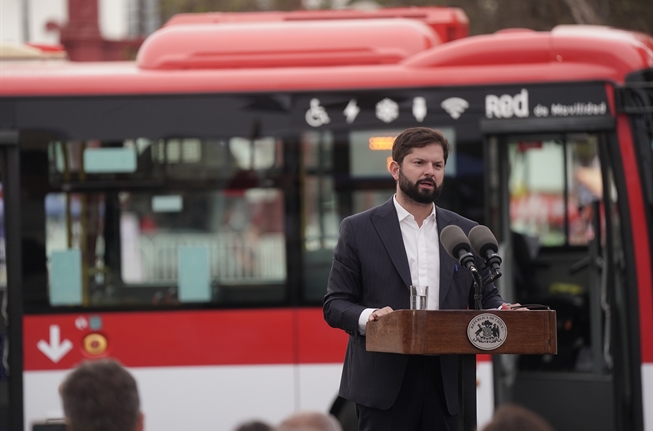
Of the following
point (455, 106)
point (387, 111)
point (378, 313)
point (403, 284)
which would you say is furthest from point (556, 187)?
point (378, 313)

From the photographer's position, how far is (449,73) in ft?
22.4

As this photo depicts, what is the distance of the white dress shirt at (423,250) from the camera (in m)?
4.20

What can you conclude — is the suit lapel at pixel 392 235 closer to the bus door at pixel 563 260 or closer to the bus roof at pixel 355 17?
the bus door at pixel 563 260

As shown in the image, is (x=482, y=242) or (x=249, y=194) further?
(x=249, y=194)

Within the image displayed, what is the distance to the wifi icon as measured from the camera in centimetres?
677

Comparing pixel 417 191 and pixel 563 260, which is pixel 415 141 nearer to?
pixel 417 191

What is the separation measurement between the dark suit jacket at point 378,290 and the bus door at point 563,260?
2.61m

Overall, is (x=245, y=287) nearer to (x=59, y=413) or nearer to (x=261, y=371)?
(x=261, y=371)

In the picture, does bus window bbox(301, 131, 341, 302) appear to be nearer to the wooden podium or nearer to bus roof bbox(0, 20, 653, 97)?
bus roof bbox(0, 20, 653, 97)

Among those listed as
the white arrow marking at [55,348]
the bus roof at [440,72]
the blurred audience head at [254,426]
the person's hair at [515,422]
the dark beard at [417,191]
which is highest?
the bus roof at [440,72]

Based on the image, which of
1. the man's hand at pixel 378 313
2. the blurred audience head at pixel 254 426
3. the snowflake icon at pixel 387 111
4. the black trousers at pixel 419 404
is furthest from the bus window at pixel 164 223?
the blurred audience head at pixel 254 426

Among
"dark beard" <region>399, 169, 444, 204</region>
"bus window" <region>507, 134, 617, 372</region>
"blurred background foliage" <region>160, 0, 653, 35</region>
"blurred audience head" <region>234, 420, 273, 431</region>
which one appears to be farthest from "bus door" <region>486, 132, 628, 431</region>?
"blurred background foliage" <region>160, 0, 653, 35</region>

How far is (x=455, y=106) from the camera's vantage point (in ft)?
22.2

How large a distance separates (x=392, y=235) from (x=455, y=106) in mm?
2748
